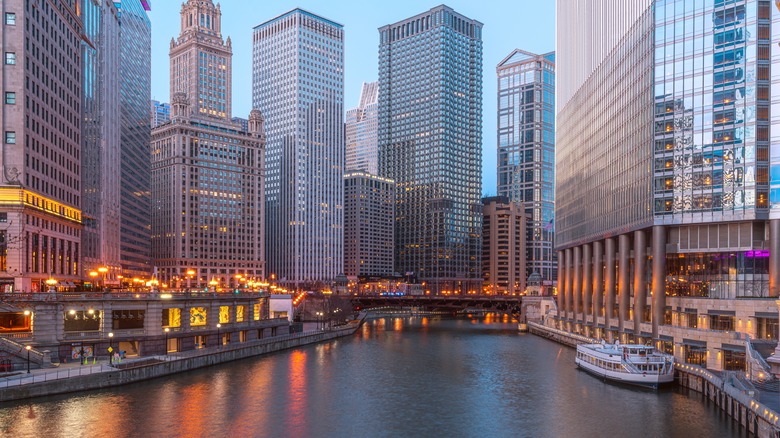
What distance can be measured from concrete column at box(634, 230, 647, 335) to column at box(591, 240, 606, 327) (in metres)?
25.1

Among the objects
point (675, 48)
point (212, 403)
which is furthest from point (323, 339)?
point (675, 48)

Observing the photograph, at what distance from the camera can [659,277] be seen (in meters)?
107

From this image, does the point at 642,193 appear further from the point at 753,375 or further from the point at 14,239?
the point at 14,239

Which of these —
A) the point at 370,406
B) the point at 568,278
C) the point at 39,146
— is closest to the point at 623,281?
the point at 568,278

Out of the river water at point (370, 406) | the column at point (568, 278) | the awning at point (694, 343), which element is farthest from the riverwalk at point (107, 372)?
the column at point (568, 278)

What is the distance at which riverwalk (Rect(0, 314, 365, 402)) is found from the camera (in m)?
73.3

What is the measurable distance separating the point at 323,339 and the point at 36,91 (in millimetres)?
68530

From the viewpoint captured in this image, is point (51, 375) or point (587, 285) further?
point (587, 285)

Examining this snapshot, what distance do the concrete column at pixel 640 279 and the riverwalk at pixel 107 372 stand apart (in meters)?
58.6

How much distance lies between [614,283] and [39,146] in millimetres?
96915

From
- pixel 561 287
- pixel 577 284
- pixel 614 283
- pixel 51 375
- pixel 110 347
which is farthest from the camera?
pixel 561 287

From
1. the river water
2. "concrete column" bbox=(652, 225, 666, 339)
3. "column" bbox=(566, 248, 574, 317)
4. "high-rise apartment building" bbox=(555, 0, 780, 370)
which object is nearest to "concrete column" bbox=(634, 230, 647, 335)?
"high-rise apartment building" bbox=(555, 0, 780, 370)

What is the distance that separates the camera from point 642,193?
11444 cm

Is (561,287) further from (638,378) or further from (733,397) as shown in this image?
(733,397)
